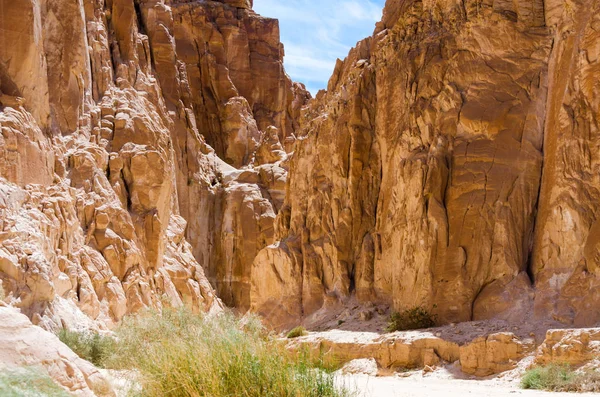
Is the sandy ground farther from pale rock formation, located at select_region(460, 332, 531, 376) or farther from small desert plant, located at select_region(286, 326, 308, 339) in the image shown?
small desert plant, located at select_region(286, 326, 308, 339)

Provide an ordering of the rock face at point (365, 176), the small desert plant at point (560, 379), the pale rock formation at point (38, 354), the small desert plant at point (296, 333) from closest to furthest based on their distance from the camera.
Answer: the pale rock formation at point (38, 354), the small desert plant at point (560, 379), the rock face at point (365, 176), the small desert plant at point (296, 333)

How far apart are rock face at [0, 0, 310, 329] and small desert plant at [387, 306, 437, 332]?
7.58 m

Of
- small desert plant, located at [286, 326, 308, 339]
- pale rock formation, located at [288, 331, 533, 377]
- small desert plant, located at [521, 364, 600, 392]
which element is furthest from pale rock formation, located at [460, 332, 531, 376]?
small desert plant, located at [286, 326, 308, 339]

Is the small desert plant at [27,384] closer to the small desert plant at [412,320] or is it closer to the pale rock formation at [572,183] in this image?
the pale rock formation at [572,183]

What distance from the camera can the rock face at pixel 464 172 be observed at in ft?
63.9

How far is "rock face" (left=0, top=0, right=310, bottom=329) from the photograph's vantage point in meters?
30.4

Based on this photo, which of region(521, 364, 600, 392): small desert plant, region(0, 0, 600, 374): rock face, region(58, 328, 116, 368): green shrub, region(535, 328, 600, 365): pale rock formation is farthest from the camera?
region(58, 328, 116, 368): green shrub

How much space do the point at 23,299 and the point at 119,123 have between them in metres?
21.4

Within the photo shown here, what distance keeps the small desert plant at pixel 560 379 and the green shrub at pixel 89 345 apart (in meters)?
11.5

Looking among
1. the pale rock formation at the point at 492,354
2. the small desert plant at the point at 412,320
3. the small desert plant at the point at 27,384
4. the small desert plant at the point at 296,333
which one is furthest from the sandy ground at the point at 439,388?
the small desert plant at the point at 296,333

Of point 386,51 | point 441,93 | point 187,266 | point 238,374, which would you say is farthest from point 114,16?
point 238,374

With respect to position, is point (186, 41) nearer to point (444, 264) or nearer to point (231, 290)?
point (231, 290)

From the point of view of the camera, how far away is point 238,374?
8.38 meters

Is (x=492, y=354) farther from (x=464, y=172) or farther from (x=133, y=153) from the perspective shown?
(x=133, y=153)
